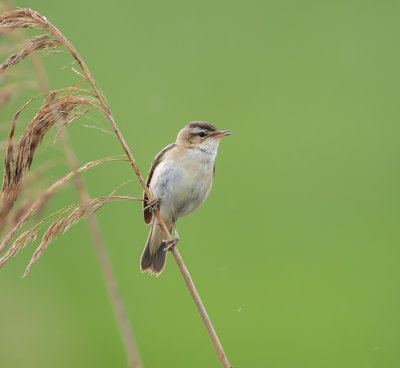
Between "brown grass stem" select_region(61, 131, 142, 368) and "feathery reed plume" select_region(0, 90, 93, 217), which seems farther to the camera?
"feathery reed plume" select_region(0, 90, 93, 217)

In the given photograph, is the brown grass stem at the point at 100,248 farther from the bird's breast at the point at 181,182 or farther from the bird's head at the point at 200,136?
the bird's head at the point at 200,136

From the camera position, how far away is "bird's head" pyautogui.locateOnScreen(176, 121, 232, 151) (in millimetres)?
3555

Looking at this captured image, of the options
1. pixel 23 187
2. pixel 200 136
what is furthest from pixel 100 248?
pixel 200 136

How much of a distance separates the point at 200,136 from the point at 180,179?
1.09 ft

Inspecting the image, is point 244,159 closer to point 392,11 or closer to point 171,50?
point 171,50

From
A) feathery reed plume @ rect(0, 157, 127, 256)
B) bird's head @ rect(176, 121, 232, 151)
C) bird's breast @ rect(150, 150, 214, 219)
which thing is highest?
feathery reed plume @ rect(0, 157, 127, 256)

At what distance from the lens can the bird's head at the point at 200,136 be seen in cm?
355

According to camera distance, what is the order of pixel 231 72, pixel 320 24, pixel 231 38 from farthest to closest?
pixel 320 24
pixel 231 38
pixel 231 72

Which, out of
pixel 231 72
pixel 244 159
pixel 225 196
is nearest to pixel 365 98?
pixel 231 72

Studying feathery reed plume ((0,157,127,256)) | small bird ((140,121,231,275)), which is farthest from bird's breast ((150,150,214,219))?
feathery reed plume ((0,157,127,256))

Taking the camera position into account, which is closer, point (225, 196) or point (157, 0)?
point (225, 196)

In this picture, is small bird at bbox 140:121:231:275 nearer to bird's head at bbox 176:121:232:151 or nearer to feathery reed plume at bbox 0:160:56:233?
bird's head at bbox 176:121:232:151

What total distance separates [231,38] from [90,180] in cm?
401

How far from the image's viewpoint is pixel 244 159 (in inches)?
283
